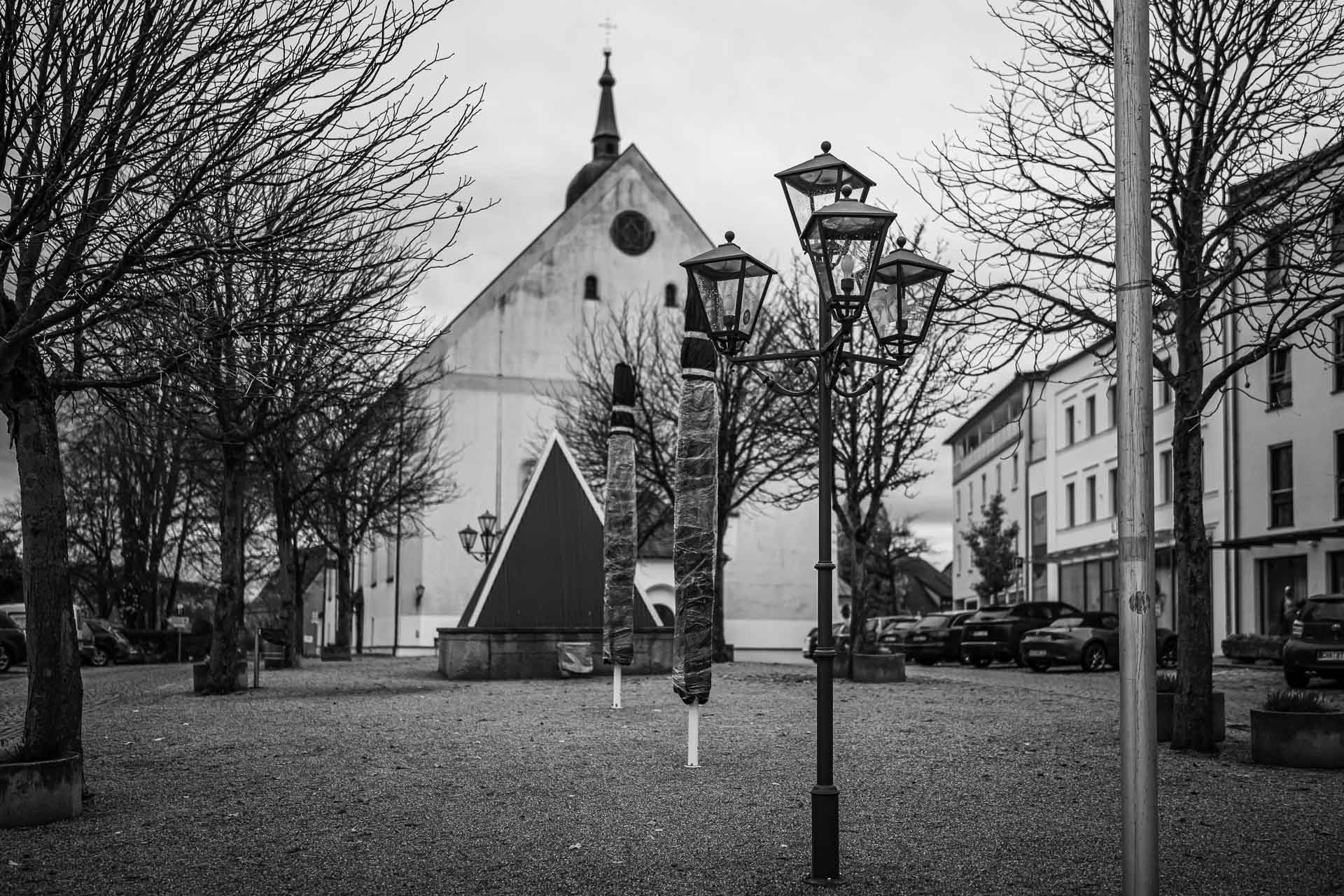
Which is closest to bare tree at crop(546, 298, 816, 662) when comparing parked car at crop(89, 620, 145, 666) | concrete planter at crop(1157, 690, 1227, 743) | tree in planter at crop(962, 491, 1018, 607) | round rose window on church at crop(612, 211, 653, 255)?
round rose window on church at crop(612, 211, 653, 255)

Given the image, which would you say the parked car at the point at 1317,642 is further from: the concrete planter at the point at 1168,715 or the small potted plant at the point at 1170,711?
the concrete planter at the point at 1168,715

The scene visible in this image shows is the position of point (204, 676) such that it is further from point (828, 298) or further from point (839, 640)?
point (839, 640)

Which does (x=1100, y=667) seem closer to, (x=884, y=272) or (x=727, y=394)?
(x=727, y=394)

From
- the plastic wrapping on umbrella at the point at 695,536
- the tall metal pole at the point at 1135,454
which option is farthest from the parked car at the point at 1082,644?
the tall metal pole at the point at 1135,454

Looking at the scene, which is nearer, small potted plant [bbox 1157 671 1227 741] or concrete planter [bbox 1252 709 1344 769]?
concrete planter [bbox 1252 709 1344 769]

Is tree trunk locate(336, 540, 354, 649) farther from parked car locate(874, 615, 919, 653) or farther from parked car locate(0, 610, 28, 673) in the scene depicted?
parked car locate(874, 615, 919, 653)

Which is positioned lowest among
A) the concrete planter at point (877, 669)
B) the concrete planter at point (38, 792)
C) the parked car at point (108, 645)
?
the parked car at point (108, 645)

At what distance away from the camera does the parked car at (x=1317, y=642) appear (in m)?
20.7

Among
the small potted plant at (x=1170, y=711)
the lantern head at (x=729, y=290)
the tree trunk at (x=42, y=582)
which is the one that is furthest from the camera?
the small potted plant at (x=1170, y=711)

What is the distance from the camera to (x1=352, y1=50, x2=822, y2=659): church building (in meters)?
47.5

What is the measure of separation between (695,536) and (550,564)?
44.7ft

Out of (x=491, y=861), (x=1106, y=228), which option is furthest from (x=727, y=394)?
(x=491, y=861)

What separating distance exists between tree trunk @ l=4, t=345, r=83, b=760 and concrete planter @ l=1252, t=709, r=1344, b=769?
940cm

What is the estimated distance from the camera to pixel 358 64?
9.09 meters
